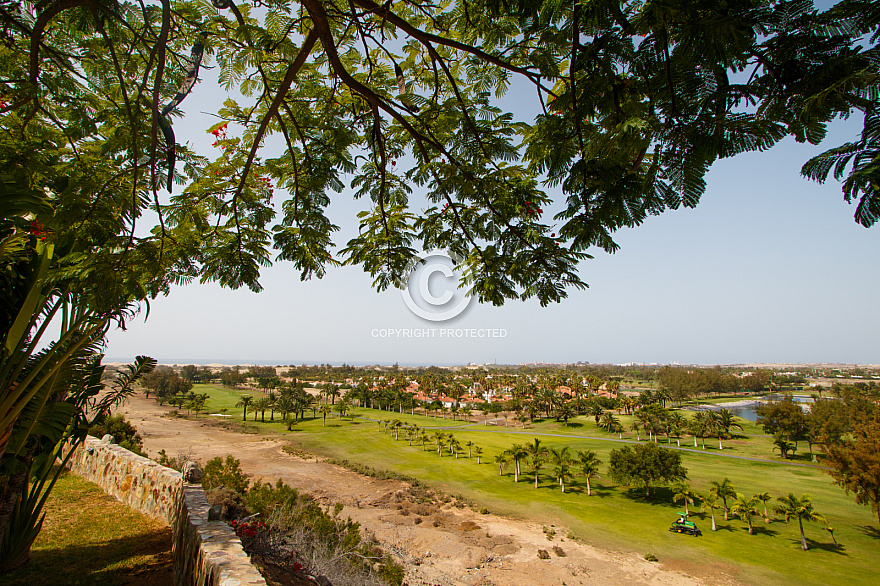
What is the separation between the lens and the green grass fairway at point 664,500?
28078 mm

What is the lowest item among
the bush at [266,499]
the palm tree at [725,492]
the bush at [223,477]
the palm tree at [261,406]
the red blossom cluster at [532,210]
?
the palm tree at [725,492]

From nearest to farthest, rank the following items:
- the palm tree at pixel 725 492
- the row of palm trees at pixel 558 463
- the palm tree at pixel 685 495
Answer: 1. the palm tree at pixel 725 492
2. the palm tree at pixel 685 495
3. the row of palm trees at pixel 558 463

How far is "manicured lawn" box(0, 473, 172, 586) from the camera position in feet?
18.4

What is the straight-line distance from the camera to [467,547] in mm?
25109

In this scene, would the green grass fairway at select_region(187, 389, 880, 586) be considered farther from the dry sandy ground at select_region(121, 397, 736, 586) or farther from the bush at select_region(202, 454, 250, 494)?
the bush at select_region(202, 454, 250, 494)

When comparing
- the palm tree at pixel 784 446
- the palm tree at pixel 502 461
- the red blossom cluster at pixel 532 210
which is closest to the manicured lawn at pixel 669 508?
the palm tree at pixel 502 461

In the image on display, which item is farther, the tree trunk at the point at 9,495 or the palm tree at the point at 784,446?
the palm tree at the point at 784,446

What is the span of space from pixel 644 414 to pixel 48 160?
7777cm

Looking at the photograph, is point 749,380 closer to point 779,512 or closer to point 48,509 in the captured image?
point 779,512

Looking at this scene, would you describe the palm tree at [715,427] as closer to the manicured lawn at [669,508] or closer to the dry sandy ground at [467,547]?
the manicured lawn at [669,508]

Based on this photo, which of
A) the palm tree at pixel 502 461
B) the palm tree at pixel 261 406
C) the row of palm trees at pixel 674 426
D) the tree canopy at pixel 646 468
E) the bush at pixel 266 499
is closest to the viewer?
the bush at pixel 266 499

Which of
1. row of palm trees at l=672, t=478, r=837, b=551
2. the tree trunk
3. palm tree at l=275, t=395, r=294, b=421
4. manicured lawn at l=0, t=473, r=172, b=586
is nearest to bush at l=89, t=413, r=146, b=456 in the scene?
manicured lawn at l=0, t=473, r=172, b=586

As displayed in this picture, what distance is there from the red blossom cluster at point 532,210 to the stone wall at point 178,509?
448cm

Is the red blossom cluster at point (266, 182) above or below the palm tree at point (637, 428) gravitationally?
above
